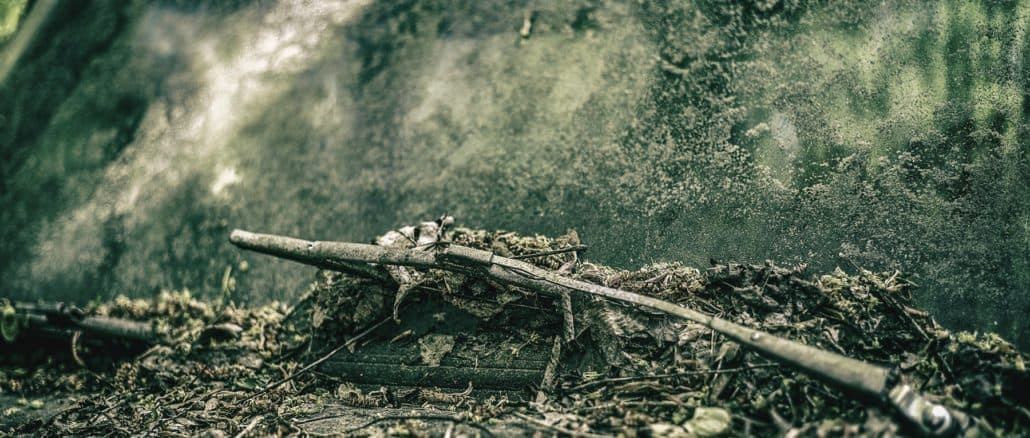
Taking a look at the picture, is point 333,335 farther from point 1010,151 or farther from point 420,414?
point 1010,151

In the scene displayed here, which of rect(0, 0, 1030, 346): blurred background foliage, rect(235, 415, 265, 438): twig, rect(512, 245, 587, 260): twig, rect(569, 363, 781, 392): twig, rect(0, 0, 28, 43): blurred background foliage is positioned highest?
rect(0, 0, 28, 43): blurred background foliage

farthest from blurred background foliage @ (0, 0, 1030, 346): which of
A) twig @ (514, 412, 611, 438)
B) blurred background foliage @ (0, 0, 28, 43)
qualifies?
twig @ (514, 412, 611, 438)

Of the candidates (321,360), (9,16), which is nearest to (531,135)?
(321,360)

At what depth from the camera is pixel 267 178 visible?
4719 millimetres

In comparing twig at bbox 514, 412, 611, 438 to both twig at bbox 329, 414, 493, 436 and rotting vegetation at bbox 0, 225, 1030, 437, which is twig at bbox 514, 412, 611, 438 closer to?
rotting vegetation at bbox 0, 225, 1030, 437

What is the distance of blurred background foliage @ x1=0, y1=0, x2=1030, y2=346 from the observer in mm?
3162

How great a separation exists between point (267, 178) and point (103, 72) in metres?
2.46

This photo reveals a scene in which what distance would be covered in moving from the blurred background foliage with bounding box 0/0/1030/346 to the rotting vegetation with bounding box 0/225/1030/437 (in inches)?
12.1

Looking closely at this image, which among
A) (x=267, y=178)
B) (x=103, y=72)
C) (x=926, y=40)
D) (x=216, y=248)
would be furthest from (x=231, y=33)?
(x=926, y=40)

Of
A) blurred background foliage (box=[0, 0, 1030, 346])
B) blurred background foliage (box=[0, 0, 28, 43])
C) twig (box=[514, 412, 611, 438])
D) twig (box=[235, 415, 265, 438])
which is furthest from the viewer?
blurred background foliage (box=[0, 0, 28, 43])

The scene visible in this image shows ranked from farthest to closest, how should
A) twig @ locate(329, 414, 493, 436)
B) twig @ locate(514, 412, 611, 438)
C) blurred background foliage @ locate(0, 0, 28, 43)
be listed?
blurred background foliage @ locate(0, 0, 28, 43), twig @ locate(329, 414, 493, 436), twig @ locate(514, 412, 611, 438)

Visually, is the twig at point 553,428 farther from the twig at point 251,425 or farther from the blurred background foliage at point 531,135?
the twig at point 251,425

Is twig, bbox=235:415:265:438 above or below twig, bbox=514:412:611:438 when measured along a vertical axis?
below

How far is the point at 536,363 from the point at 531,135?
1665 millimetres
